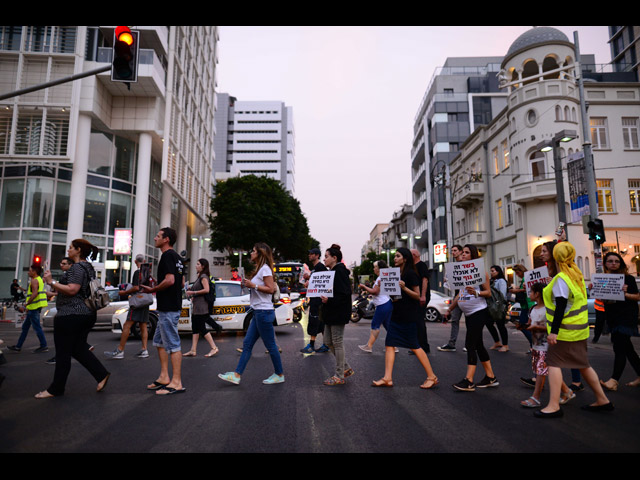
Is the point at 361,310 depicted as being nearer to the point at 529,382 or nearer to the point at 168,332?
the point at 529,382

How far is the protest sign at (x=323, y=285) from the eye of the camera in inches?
250

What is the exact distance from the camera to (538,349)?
213 inches

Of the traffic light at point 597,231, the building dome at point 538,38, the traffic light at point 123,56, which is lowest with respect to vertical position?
the traffic light at point 597,231

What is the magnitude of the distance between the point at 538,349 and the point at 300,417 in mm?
3160

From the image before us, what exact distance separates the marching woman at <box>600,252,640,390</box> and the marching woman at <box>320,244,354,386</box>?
369cm

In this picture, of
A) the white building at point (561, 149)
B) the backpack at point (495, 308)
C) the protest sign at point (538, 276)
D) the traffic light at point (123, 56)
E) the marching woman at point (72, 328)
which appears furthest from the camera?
the white building at point (561, 149)

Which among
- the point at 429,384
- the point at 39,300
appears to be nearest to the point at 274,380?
the point at 429,384

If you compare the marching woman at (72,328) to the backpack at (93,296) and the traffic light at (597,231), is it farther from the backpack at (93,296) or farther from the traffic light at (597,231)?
the traffic light at (597,231)

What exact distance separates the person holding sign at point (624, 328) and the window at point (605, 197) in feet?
78.2

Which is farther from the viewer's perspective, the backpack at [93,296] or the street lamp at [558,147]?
the street lamp at [558,147]

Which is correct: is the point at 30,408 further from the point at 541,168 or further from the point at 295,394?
the point at 541,168

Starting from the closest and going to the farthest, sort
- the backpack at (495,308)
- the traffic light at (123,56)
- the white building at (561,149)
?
the backpack at (495,308)
the traffic light at (123,56)
the white building at (561,149)

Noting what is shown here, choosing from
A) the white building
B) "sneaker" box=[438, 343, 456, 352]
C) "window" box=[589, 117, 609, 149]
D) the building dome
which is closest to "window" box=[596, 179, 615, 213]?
the white building

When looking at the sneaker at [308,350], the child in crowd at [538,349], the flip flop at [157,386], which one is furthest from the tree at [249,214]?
the child in crowd at [538,349]
